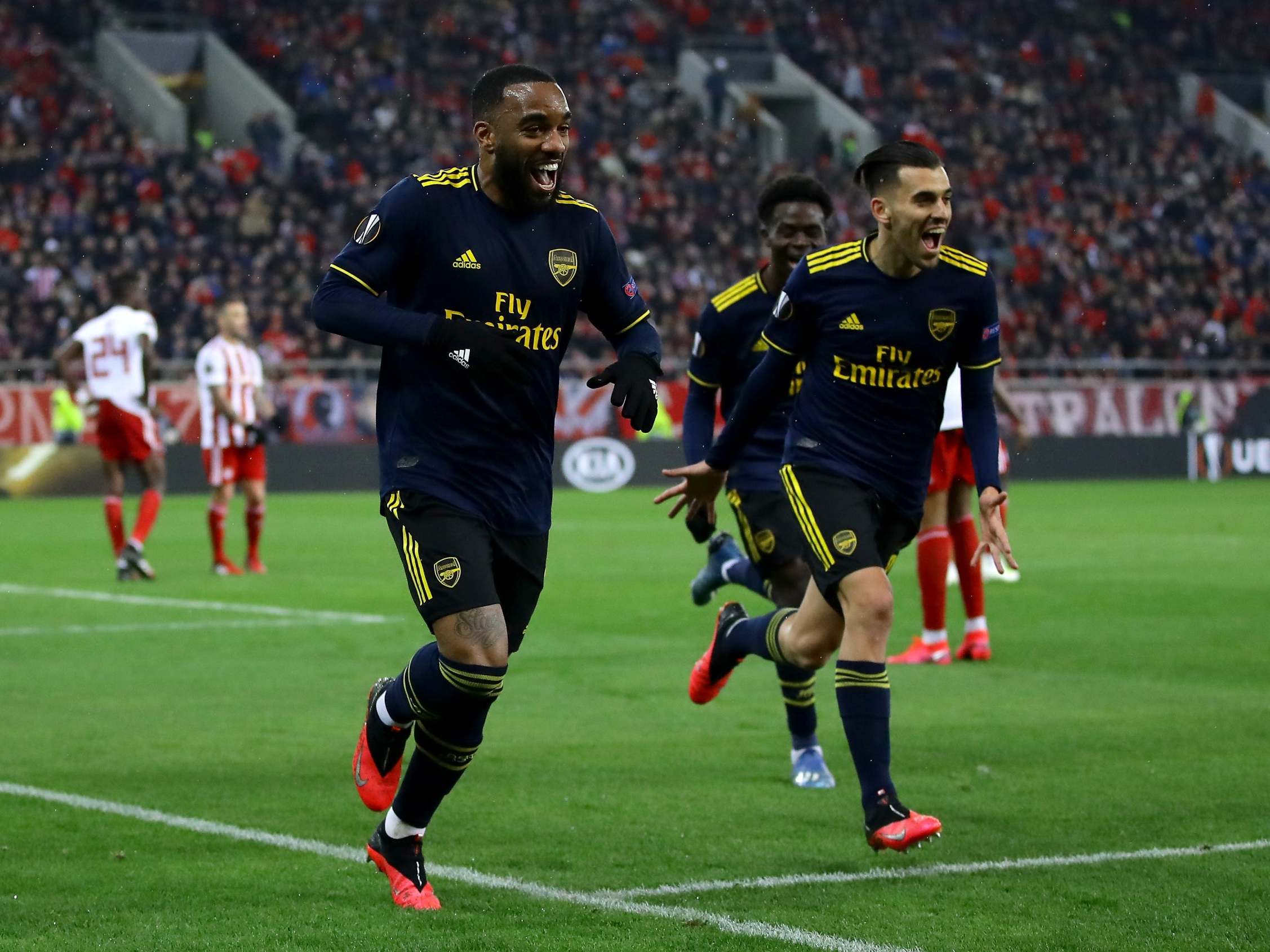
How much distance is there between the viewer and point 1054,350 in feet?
119

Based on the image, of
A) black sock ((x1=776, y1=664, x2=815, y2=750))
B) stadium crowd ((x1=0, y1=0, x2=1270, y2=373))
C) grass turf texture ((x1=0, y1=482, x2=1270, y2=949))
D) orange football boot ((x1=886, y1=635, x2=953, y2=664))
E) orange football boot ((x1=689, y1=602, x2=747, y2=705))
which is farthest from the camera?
stadium crowd ((x1=0, y1=0, x2=1270, y2=373))

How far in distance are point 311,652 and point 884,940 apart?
6.43m

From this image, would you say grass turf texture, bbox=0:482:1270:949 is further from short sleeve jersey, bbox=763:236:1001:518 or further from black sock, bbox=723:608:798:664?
short sleeve jersey, bbox=763:236:1001:518

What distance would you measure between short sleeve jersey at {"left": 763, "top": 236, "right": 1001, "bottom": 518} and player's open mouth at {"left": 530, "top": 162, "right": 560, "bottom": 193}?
1225mm

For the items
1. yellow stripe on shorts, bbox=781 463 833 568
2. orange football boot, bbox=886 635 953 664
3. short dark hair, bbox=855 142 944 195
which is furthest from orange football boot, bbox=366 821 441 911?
orange football boot, bbox=886 635 953 664

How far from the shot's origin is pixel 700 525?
22.2 feet

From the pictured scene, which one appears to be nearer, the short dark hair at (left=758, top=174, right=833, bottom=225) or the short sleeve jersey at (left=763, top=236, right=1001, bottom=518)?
the short sleeve jersey at (left=763, top=236, right=1001, bottom=518)

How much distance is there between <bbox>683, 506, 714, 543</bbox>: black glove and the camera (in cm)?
662

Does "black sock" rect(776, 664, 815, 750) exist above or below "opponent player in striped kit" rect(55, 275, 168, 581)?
below

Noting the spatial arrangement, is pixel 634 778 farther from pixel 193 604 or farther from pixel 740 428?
pixel 193 604

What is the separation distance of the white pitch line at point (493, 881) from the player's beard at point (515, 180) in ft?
6.00

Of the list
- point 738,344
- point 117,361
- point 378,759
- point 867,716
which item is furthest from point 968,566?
point 117,361

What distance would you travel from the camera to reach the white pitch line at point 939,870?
5.10 metres

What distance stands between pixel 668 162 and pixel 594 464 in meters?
10.6
